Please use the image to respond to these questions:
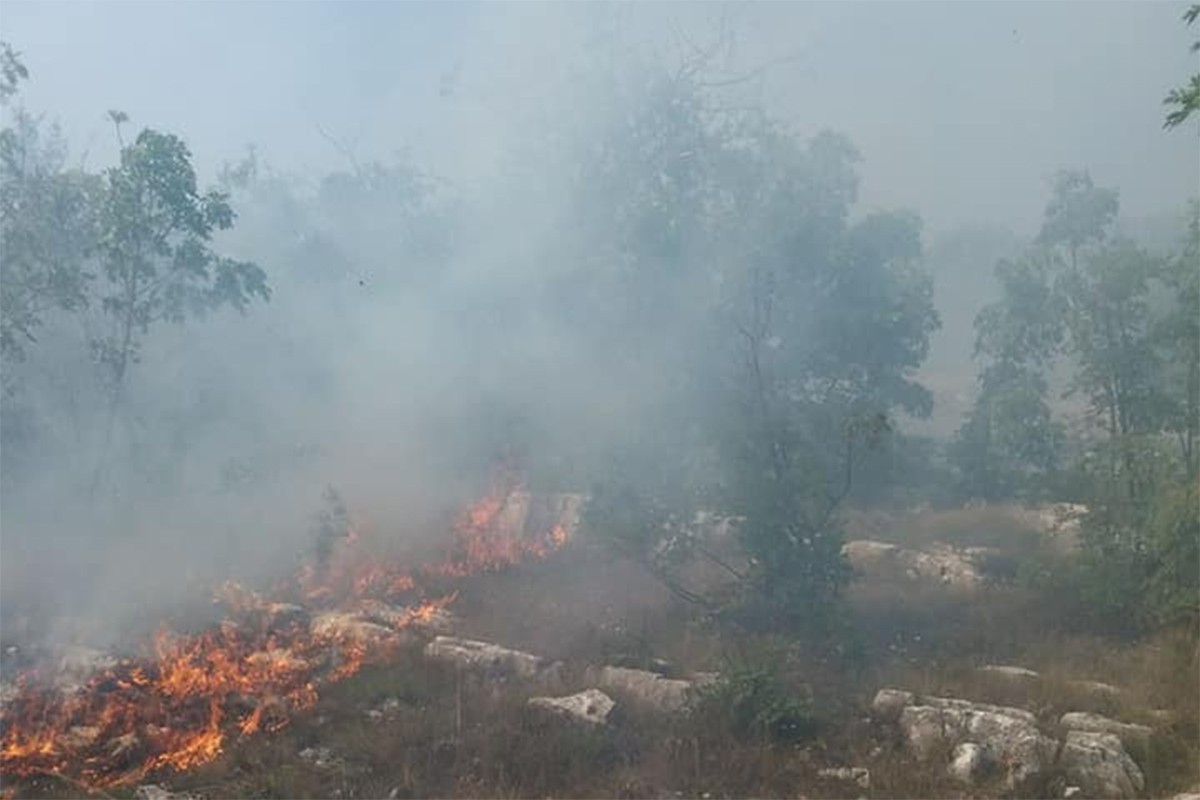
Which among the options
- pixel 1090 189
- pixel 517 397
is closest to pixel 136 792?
pixel 517 397

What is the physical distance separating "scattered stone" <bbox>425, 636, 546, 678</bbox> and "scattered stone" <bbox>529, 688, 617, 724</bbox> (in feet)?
4.22

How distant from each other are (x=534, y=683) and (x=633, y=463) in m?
6.07

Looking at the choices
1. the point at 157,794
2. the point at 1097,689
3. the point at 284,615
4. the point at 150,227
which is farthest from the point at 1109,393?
the point at 157,794

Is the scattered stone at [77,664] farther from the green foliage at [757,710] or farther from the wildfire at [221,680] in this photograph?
the green foliage at [757,710]

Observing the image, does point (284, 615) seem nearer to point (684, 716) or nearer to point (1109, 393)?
point (684, 716)

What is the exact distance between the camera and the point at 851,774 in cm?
1000

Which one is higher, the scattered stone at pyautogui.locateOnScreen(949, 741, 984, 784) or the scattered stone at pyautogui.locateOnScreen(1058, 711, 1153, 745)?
the scattered stone at pyautogui.locateOnScreen(1058, 711, 1153, 745)

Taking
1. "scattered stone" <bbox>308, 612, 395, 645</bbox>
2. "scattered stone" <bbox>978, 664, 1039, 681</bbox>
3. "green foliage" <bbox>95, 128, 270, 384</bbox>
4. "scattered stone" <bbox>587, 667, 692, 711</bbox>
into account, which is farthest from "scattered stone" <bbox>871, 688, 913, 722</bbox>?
"green foliage" <bbox>95, 128, 270, 384</bbox>

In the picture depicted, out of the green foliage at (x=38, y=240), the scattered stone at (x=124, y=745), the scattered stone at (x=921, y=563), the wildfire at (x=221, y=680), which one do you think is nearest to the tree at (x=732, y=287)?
the scattered stone at (x=921, y=563)

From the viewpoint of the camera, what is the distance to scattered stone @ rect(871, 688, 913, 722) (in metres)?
11.1

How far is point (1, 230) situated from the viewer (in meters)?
16.7

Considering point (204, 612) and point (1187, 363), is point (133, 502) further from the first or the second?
point (1187, 363)

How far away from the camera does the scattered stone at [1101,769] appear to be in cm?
931

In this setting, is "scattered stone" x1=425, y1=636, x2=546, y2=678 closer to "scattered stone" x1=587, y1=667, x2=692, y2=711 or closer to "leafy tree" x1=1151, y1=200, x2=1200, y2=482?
"scattered stone" x1=587, y1=667, x2=692, y2=711
